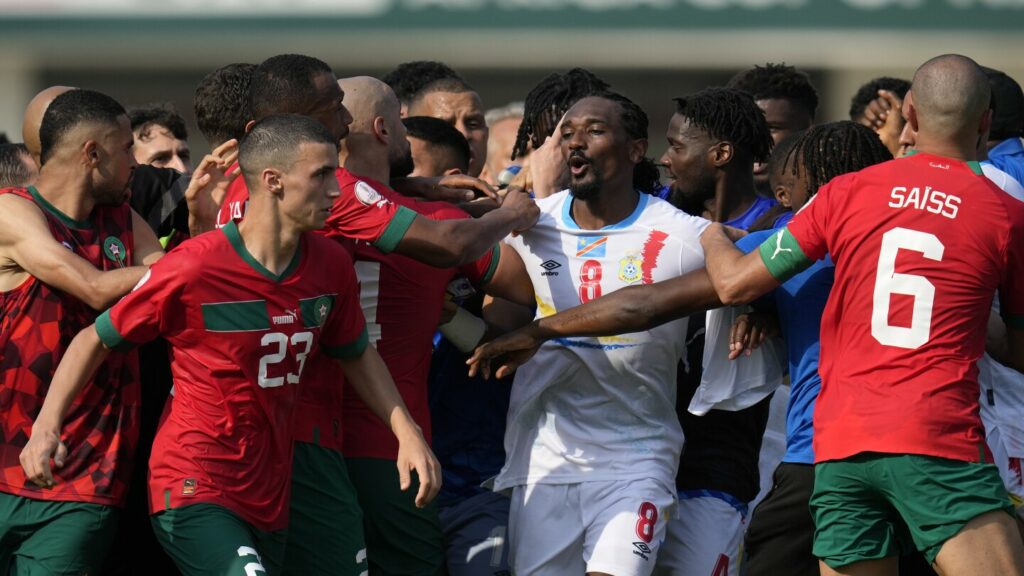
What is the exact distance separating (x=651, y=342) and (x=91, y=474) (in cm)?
248

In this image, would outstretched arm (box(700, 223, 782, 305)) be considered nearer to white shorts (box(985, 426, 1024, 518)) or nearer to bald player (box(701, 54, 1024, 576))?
bald player (box(701, 54, 1024, 576))

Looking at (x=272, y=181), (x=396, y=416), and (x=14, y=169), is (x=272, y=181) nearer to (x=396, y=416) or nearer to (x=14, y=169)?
(x=396, y=416)

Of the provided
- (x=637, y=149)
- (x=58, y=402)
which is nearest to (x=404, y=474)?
(x=58, y=402)

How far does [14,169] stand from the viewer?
25.4ft

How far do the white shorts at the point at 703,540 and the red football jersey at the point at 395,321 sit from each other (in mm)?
1290

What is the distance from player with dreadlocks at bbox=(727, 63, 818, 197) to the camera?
923 cm

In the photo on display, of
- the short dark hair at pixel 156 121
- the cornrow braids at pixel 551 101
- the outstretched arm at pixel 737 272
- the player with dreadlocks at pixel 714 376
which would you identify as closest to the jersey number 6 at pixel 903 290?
the outstretched arm at pixel 737 272

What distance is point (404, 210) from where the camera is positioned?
21.3 ft

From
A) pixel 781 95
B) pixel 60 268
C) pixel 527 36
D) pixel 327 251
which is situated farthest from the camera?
pixel 527 36

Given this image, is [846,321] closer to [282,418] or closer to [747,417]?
[747,417]

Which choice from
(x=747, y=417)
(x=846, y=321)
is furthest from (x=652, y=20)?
(x=846, y=321)

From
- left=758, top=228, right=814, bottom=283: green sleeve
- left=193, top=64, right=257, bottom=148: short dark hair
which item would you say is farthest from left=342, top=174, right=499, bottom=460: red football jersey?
left=758, top=228, right=814, bottom=283: green sleeve

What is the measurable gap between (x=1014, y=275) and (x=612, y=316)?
168 cm

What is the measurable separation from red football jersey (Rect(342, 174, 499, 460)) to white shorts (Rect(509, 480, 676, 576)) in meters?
0.62
